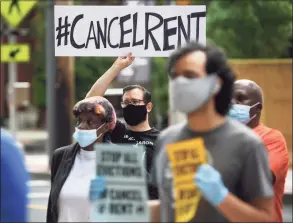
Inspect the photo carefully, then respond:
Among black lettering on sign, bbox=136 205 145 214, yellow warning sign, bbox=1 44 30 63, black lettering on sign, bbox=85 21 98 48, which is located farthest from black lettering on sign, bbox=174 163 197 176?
yellow warning sign, bbox=1 44 30 63

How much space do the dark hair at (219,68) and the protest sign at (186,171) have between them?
209mm

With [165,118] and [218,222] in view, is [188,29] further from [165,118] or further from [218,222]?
[165,118]

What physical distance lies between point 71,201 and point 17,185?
0.73 meters

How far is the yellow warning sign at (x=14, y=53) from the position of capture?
902 inches

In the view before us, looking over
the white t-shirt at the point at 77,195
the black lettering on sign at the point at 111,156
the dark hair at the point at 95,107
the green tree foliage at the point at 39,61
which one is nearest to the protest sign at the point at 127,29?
the dark hair at the point at 95,107

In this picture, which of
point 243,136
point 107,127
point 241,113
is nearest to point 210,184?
point 243,136

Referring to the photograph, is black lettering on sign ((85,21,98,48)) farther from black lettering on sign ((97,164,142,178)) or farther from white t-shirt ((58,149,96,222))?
black lettering on sign ((97,164,142,178))

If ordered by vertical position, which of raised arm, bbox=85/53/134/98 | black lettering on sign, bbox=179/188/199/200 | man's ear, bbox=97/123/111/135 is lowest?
black lettering on sign, bbox=179/188/199/200

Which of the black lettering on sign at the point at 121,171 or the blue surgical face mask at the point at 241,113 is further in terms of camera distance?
the blue surgical face mask at the point at 241,113

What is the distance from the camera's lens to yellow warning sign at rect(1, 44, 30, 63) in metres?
22.9

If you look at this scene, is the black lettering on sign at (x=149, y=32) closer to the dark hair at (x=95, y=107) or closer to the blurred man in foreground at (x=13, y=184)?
the dark hair at (x=95, y=107)

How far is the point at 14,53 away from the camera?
23031 mm

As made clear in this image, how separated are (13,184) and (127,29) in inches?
112

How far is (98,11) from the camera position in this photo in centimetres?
730
